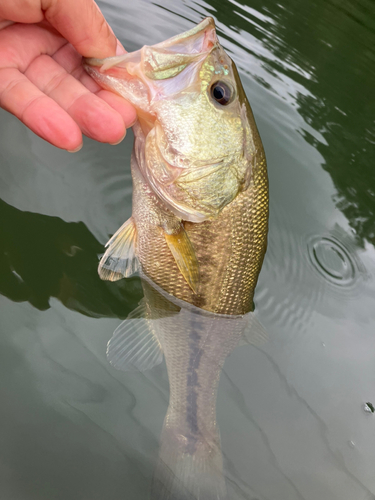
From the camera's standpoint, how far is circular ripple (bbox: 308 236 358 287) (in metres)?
3.12

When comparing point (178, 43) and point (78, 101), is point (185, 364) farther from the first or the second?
point (178, 43)

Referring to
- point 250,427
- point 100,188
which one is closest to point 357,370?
point 250,427

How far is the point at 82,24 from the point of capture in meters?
1.76

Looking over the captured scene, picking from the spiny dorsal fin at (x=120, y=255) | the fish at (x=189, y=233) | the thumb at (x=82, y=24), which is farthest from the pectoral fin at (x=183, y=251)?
the thumb at (x=82, y=24)

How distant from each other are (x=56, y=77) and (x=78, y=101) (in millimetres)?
271

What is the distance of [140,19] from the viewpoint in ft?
13.6

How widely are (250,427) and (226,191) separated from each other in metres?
1.43

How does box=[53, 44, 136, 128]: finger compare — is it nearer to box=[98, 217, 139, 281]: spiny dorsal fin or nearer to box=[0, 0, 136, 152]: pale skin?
box=[0, 0, 136, 152]: pale skin

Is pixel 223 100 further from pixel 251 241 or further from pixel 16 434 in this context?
pixel 16 434

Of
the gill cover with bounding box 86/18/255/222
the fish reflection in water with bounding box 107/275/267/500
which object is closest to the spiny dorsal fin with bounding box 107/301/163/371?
the fish reflection in water with bounding box 107/275/267/500

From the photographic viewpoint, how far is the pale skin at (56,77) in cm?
172

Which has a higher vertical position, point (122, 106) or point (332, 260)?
point (122, 106)

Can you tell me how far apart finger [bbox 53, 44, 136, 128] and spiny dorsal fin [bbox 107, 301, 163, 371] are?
1144mm

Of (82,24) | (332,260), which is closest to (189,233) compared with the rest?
(82,24)
